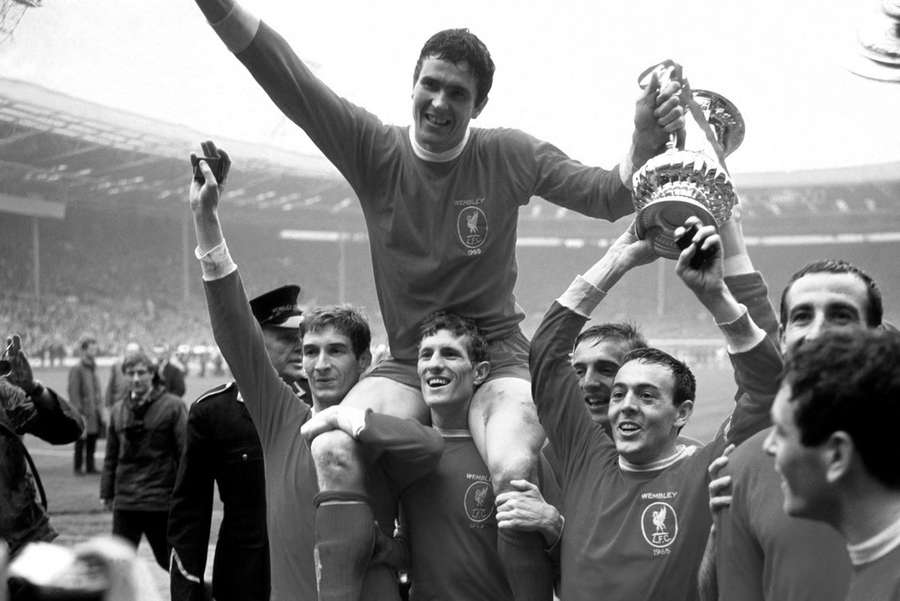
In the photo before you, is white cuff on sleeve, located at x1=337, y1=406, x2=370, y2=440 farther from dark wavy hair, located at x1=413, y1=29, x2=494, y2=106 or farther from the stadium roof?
the stadium roof

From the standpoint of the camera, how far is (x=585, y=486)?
325 cm

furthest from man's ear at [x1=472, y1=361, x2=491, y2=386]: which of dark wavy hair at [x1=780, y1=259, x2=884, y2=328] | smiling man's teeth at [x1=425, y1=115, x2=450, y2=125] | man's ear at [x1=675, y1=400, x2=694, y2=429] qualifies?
dark wavy hair at [x1=780, y1=259, x2=884, y2=328]

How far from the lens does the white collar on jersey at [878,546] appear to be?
163 cm

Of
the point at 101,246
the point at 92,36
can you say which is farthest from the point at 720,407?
the point at 101,246

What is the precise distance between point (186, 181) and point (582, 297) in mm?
31892

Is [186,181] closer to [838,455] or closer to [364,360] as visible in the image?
[364,360]

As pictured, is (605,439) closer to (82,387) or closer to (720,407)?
(82,387)

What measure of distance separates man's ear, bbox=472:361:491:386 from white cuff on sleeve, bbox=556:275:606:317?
14.9 inches

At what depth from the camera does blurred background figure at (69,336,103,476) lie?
1250 cm

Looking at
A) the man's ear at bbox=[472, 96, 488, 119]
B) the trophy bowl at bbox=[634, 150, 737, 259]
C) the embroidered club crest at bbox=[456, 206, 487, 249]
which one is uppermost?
the man's ear at bbox=[472, 96, 488, 119]

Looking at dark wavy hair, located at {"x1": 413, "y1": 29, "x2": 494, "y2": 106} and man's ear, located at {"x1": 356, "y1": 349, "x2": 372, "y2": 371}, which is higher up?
dark wavy hair, located at {"x1": 413, "y1": 29, "x2": 494, "y2": 106}

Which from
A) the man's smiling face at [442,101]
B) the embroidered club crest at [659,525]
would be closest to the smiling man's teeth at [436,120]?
the man's smiling face at [442,101]

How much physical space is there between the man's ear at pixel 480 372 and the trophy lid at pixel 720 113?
0.97m

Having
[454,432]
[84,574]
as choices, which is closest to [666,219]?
[454,432]
